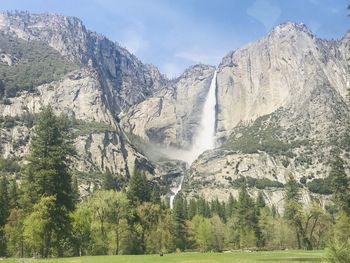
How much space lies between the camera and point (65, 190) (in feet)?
186

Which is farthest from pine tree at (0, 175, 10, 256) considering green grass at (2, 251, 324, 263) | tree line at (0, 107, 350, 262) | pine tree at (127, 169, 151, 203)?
green grass at (2, 251, 324, 263)

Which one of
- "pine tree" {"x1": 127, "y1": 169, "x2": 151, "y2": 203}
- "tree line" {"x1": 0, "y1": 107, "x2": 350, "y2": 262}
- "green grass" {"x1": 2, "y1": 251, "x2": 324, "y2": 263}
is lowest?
"green grass" {"x1": 2, "y1": 251, "x2": 324, "y2": 263}

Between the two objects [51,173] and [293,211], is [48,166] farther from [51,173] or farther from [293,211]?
[293,211]

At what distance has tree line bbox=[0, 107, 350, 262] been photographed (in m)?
55.3

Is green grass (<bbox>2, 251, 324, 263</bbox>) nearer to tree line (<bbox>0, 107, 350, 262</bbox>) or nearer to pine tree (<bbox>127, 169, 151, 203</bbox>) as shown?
tree line (<bbox>0, 107, 350, 262</bbox>)

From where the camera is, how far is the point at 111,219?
83.0m

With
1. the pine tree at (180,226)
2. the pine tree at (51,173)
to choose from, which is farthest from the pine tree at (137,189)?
the pine tree at (51,173)

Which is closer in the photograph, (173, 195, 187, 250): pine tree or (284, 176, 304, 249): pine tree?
(284, 176, 304, 249): pine tree

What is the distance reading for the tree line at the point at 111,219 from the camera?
55344 millimetres

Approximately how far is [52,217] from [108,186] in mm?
54142

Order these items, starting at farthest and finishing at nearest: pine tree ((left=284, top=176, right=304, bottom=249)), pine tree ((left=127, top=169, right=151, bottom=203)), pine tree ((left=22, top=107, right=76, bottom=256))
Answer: pine tree ((left=284, top=176, right=304, bottom=249)) → pine tree ((left=127, top=169, right=151, bottom=203)) → pine tree ((left=22, top=107, right=76, bottom=256))

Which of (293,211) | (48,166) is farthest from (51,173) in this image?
(293,211)

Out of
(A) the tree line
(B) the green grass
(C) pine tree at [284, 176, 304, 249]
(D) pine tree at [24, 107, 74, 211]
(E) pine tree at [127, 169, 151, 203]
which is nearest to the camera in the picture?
(B) the green grass

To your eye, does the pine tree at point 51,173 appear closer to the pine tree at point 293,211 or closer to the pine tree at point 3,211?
the pine tree at point 3,211
